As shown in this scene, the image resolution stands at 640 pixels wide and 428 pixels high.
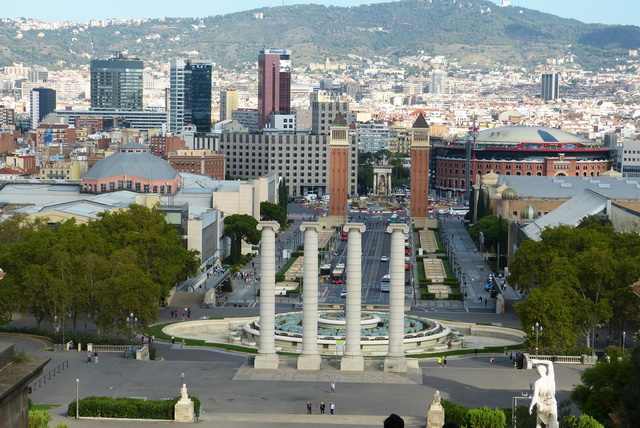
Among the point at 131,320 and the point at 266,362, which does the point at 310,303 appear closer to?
the point at 266,362

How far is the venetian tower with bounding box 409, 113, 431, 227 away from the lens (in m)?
154

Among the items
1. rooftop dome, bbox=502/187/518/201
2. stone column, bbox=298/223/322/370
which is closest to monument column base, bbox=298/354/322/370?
stone column, bbox=298/223/322/370

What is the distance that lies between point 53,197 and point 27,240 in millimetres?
47751

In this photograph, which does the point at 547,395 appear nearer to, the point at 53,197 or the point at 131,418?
the point at 131,418

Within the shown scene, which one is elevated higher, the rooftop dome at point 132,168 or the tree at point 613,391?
the rooftop dome at point 132,168

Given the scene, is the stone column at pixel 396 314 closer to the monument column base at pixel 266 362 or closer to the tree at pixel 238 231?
the monument column base at pixel 266 362

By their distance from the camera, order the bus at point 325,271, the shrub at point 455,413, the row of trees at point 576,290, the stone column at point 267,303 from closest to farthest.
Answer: the shrub at point 455,413
the stone column at point 267,303
the row of trees at point 576,290
the bus at point 325,271

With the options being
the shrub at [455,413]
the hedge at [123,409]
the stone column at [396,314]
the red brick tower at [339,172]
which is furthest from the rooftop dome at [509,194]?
the hedge at [123,409]

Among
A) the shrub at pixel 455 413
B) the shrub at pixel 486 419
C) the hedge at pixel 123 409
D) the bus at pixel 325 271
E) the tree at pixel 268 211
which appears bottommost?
the bus at pixel 325 271

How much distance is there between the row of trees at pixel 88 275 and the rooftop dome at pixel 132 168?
4157 centimetres

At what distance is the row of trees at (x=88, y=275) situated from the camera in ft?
207

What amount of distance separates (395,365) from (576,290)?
45.6ft

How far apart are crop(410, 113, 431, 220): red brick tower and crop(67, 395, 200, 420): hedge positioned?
110167 millimetres

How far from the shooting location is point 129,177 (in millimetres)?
120625
